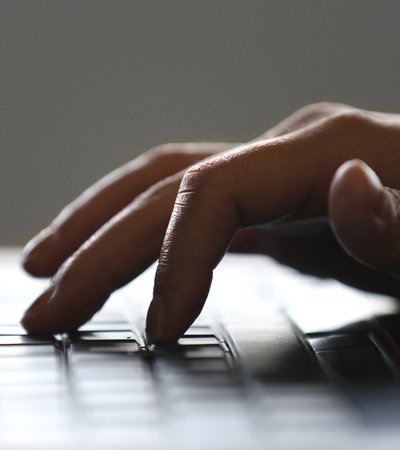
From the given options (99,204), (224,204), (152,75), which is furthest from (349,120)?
(152,75)

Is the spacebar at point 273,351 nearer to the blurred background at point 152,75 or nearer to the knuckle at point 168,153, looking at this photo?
the knuckle at point 168,153

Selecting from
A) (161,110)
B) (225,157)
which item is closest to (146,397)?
(225,157)

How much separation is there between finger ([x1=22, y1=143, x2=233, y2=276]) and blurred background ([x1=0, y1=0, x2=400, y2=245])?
1.32m

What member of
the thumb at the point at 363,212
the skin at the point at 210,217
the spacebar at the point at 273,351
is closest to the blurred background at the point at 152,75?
the skin at the point at 210,217

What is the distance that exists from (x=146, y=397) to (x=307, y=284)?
0.36 metres

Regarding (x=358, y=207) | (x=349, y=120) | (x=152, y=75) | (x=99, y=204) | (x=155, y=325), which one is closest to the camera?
(x=358, y=207)

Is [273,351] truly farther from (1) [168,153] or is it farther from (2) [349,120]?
(1) [168,153]

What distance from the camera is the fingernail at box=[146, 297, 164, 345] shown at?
49 cm

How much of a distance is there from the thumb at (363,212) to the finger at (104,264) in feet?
0.63

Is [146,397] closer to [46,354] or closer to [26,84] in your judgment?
[46,354]

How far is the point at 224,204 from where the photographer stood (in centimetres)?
53

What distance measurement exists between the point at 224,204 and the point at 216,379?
0.15 meters

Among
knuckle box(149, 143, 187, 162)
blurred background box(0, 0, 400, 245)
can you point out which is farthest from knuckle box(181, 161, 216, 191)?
blurred background box(0, 0, 400, 245)

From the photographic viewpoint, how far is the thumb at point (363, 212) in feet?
1.25
